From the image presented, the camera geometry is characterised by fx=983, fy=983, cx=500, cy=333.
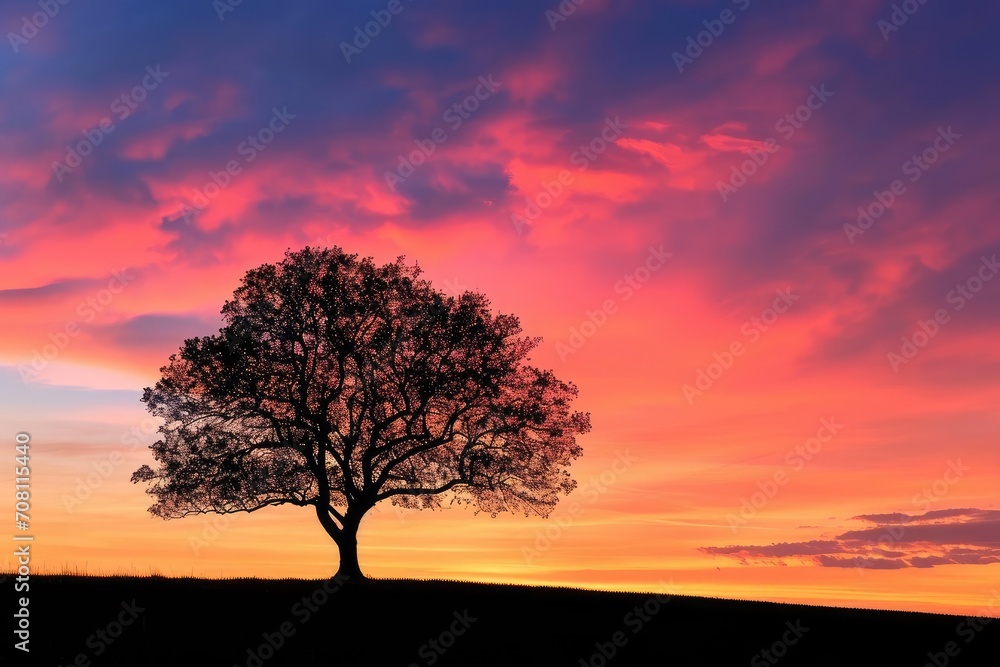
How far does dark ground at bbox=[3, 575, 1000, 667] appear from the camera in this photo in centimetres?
3059

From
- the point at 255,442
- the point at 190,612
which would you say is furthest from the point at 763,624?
the point at 255,442

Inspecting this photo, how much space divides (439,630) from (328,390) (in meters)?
17.4

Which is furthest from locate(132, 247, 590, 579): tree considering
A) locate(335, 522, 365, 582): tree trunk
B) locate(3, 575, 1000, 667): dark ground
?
locate(3, 575, 1000, 667): dark ground

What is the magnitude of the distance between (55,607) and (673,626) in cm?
2198

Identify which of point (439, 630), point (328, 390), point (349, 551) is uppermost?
point (328, 390)

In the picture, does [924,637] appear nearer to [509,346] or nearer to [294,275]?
[509,346]

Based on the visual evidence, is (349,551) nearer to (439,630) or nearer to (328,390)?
(328,390)

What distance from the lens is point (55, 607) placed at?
3469 cm

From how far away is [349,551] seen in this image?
4769cm

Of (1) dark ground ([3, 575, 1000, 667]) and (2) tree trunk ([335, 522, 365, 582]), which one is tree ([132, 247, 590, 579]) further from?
(1) dark ground ([3, 575, 1000, 667])

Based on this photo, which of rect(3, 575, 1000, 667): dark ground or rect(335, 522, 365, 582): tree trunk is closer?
rect(3, 575, 1000, 667): dark ground

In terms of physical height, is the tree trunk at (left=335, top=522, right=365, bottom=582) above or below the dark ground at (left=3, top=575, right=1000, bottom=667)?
above

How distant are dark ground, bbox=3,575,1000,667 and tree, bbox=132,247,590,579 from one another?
7610 mm

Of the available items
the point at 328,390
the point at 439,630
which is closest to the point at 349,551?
the point at 328,390
